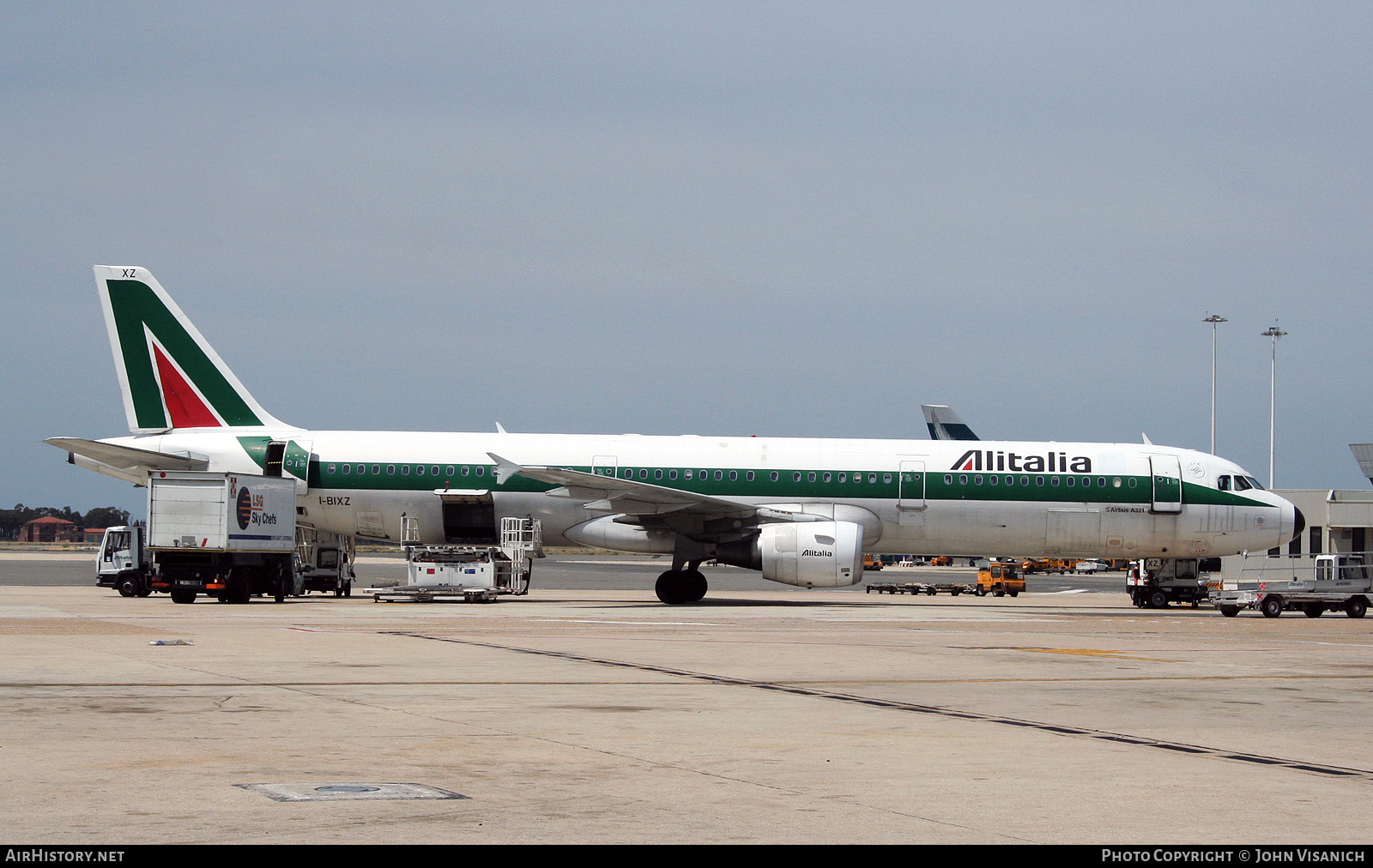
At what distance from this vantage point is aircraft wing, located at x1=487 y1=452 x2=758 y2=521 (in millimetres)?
30938

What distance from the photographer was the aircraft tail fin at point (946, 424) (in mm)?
77375

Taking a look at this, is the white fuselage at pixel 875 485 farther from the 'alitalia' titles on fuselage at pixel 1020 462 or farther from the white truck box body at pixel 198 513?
the white truck box body at pixel 198 513

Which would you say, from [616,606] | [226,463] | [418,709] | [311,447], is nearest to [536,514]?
[616,606]

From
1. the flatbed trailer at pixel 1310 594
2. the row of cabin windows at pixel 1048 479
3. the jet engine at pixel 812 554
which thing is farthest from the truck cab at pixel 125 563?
the flatbed trailer at pixel 1310 594

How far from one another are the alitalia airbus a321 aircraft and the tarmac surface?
1187 centimetres

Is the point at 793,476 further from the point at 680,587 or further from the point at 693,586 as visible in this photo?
the point at 680,587

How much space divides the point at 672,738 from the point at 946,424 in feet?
Result: 227

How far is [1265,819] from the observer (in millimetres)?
7188

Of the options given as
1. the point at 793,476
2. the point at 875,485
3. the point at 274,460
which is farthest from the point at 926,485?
the point at 274,460

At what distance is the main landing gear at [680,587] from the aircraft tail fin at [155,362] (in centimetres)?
1197

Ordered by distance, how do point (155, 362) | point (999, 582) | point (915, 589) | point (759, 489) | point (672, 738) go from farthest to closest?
point (999, 582) → point (915, 589) → point (155, 362) → point (759, 489) → point (672, 738)

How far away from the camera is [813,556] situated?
3145 centimetres

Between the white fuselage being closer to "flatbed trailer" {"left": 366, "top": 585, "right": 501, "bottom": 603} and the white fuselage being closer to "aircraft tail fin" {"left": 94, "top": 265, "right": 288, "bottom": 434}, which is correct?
"aircraft tail fin" {"left": 94, "top": 265, "right": 288, "bottom": 434}

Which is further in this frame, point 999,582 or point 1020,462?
point 999,582
